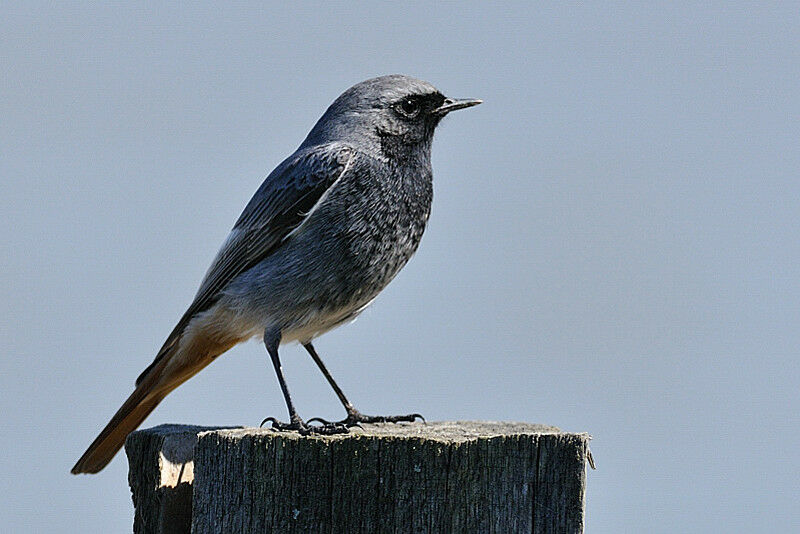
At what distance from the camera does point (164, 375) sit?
19.1ft

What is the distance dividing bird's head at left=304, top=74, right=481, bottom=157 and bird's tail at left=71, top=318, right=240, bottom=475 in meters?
1.33

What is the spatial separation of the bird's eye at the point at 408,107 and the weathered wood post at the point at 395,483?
2.72 meters

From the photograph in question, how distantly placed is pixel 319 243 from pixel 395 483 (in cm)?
223

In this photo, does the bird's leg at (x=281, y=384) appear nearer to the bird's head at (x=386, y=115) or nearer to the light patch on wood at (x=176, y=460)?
the light patch on wood at (x=176, y=460)

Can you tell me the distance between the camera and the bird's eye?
593 centimetres

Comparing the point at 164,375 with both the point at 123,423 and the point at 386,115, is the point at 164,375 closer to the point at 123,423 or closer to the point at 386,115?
the point at 123,423

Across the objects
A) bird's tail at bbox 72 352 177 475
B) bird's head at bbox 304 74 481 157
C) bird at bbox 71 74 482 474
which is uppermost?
bird's head at bbox 304 74 481 157

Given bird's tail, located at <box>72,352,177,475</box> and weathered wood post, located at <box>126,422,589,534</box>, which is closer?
weathered wood post, located at <box>126,422,589,534</box>

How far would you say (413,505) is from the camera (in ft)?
11.1

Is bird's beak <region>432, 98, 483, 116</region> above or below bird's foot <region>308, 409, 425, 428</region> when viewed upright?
above

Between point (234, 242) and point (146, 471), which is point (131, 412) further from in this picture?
point (146, 471)

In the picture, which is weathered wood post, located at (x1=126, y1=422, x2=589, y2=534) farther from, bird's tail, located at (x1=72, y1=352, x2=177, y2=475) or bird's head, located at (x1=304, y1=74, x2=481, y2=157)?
bird's head, located at (x1=304, y1=74, x2=481, y2=157)

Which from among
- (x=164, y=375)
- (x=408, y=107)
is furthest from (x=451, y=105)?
(x=164, y=375)

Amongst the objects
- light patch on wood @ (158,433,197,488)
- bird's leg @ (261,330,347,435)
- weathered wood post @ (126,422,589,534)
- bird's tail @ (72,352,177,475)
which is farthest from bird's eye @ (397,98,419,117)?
weathered wood post @ (126,422,589,534)
